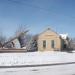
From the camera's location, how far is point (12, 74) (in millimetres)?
14852

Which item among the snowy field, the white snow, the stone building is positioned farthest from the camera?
the stone building

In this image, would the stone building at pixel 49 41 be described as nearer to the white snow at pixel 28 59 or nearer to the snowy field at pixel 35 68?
the white snow at pixel 28 59

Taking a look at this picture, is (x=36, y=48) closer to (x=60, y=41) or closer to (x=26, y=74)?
(x=60, y=41)

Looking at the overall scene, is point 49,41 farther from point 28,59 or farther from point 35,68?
point 35,68

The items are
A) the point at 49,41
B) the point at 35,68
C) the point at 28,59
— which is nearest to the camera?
the point at 35,68

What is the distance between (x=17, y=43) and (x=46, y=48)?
616 cm

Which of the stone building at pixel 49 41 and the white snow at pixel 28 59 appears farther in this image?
the stone building at pixel 49 41

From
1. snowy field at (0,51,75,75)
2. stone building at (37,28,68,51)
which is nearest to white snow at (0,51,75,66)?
snowy field at (0,51,75,75)

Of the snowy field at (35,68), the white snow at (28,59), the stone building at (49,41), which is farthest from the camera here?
the stone building at (49,41)

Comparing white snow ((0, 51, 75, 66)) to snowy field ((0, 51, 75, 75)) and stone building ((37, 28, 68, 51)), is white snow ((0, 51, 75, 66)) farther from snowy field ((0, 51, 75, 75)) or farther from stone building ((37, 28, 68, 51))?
stone building ((37, 28, 68, 51))

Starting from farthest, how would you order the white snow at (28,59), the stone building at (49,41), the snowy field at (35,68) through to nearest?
1. the stone building at (49,41)
2. the white snow at (28,59)
3. the snowy field at (35,68)

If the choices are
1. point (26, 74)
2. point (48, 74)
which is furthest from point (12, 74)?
point (48, 74)

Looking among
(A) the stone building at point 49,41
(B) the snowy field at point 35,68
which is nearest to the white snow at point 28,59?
(B) the snowy field at point 35,68

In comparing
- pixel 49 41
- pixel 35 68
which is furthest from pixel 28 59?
pixel 49 41
